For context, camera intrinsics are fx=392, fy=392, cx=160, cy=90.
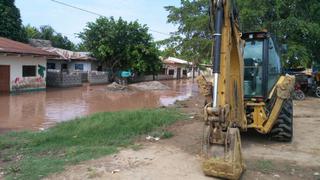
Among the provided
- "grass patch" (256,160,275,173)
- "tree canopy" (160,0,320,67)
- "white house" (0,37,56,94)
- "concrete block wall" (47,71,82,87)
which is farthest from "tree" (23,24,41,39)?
"grass patch" (256,160,275,173)

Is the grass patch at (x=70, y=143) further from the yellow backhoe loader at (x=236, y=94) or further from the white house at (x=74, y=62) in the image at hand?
the white house at (x=74, y=62)

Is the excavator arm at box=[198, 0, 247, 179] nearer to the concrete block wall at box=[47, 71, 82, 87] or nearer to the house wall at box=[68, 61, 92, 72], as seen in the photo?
the concrete block wall at box=[47, 71, 82, 87]

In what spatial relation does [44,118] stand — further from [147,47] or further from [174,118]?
[147,47]

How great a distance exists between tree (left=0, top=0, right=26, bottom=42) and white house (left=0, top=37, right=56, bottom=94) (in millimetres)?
9003

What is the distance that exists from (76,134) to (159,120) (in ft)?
9.23

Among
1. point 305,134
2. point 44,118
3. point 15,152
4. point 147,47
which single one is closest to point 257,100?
point 305,134

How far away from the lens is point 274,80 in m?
10.1

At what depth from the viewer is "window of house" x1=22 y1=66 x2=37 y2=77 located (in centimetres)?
2952

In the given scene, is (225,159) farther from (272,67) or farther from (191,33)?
(191,33)

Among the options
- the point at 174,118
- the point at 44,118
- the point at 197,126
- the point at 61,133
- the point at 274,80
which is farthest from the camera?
the point at 44,118

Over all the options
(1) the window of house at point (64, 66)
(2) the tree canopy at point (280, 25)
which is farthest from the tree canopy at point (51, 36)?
(2) the tree canopy at point (280, 25)

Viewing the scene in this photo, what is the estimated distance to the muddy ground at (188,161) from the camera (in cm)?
659

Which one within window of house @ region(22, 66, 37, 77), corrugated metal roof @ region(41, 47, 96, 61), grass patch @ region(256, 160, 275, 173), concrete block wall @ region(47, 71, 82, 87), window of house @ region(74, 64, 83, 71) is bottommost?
grass patch @ region(256, 160, 275, 173)

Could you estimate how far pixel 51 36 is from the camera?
59344mm
